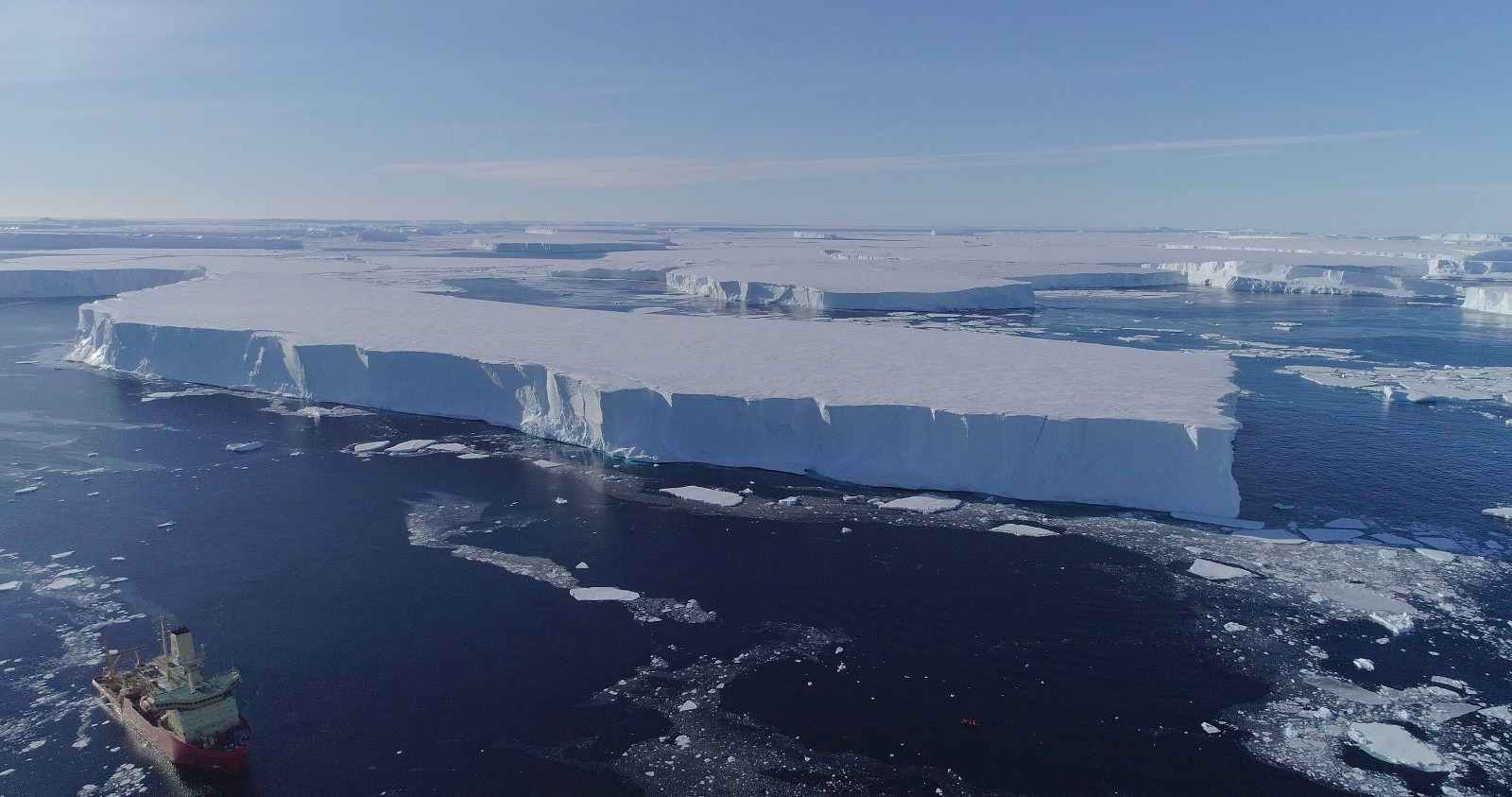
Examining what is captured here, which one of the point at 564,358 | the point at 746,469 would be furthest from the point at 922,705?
the point at 564,358

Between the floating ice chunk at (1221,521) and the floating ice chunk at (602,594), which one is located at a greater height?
the floating ice chunk at (1221,521)

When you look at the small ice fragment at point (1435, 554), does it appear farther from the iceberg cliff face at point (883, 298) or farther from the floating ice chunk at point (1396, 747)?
the iceberg cliff face at point (883, 298)

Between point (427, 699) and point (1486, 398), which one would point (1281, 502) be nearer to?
point (1486, 398)

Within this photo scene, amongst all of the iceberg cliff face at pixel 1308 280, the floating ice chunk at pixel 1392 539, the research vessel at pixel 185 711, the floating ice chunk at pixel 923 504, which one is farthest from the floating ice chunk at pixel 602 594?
the iceberg cliff face at pixel 1308 280

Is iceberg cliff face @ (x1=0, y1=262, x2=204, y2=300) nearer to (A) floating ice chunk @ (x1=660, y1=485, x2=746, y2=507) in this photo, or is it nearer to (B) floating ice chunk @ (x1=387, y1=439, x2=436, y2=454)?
(B) floating ice chunk @ (x1=387, y1=439, x2=436, y2=454)

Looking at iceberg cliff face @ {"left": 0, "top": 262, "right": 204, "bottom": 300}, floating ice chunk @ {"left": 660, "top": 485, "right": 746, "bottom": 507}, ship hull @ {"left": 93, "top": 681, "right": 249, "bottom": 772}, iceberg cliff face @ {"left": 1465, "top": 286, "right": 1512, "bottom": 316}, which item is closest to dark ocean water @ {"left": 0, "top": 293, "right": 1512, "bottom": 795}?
ship hull @ {"left": 93, "top": 681, "right": 249, "bottom": 772}

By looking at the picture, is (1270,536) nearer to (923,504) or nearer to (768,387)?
(923,504)
